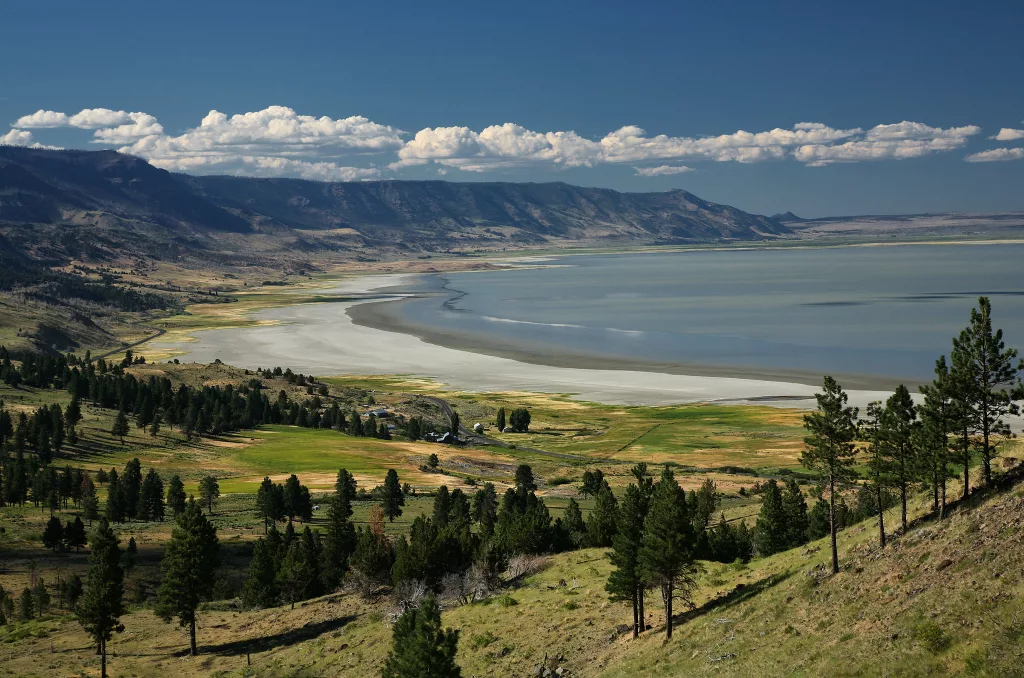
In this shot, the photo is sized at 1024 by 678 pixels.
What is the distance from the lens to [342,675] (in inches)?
1953

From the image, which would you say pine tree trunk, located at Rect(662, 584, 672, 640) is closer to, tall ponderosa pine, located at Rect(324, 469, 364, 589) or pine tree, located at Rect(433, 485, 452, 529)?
tall ponderosa pine, located at Rect(324, 469, 364, 589)

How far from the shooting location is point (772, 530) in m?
62.3

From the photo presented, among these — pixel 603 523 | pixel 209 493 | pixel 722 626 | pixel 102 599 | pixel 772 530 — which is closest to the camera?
pixel 722 626

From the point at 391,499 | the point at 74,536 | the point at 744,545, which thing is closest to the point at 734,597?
the point at 744,545

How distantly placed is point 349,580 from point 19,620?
922 inches

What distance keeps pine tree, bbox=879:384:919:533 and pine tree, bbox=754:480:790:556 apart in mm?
22752

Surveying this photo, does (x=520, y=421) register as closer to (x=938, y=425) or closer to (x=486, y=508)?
(x=486, y=508)

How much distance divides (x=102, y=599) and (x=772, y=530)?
149ft

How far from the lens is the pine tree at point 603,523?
6425cm

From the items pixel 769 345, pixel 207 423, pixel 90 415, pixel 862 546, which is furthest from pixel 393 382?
pixel 862 546

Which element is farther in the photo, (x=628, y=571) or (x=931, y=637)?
(x=628, y=571)

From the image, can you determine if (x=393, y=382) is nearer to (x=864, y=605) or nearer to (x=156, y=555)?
(x=156, y=555)

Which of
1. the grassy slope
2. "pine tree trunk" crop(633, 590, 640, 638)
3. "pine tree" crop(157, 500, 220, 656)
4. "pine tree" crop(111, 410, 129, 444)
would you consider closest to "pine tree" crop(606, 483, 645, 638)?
"pine tree trunk" crop(633, 590, 640, 638)

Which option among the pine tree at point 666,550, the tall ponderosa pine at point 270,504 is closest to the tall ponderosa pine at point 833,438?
the pine tree at point 666,550
